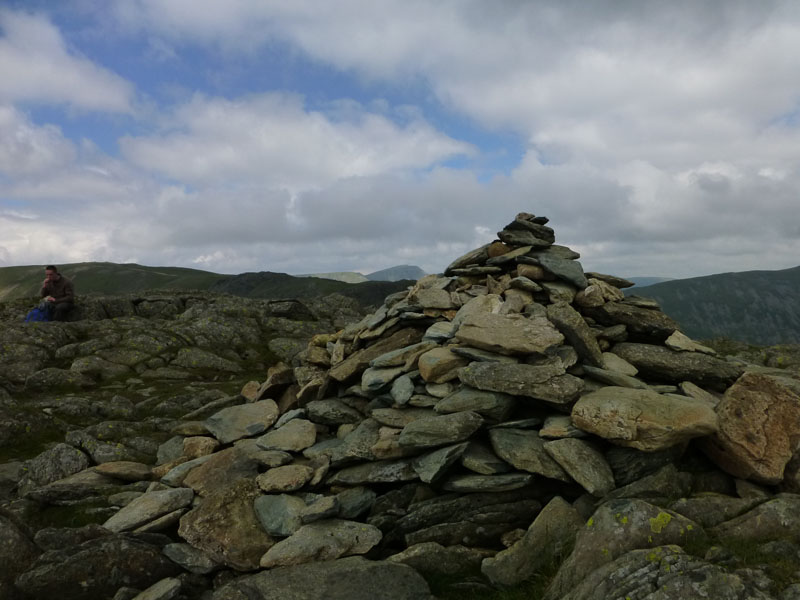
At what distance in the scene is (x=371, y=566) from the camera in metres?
9.77

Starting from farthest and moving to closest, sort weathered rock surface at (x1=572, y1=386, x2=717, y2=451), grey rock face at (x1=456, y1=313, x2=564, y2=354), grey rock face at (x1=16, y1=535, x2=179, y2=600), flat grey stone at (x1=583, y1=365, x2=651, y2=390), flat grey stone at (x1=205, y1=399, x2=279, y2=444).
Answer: flat grey stone at (x1=205, y1=399, x2=279, y2=444) → grey rock face at (x1=456, y1=313, x2=564, y2=354) → flat grey stone at (x1=583, y1=365, x2=651, y2=390) → weathered rock surface at (x1=572, y1=386, x2=717, y2=451) → grey rock face at (x1=16, y1=535, x2=179, y2=600)

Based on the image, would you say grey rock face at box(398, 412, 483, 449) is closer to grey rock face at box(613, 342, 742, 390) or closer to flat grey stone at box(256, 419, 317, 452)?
flat grey stone at box(256, 419, 317, 452)

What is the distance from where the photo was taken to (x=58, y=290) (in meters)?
37.8

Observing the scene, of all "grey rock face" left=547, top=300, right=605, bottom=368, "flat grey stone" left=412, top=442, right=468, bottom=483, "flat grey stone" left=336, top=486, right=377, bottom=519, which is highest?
"grey rock face" left=547, top=300, right=605, bottom=368

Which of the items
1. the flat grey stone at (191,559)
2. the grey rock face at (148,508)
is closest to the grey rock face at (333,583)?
the flat grey stone at (191,559)

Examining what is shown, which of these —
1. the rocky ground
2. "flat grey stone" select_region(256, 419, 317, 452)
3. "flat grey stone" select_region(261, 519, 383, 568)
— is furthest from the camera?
"flat grey stone" select_region(256, 419, 317, 452)

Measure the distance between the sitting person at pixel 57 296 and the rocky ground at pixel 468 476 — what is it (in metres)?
22.8

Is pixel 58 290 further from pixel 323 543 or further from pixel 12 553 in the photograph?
pixel 323 543

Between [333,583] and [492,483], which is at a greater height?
[492,483]

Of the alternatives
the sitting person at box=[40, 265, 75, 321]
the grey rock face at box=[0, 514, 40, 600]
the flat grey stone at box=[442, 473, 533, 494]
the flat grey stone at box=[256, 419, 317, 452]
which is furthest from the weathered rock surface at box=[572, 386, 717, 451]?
the sitting person at box=[40, 265, 75, 321]

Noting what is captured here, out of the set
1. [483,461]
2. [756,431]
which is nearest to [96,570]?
[483,461]

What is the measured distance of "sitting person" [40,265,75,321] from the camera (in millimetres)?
36984

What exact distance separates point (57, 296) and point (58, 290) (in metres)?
0.67

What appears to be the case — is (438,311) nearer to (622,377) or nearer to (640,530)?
(622,377)
